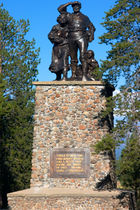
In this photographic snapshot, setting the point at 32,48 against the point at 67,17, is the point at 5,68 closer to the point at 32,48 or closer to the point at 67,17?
the point at 32,48

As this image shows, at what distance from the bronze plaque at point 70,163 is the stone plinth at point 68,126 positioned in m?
0.11

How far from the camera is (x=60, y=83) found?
14.0 meters

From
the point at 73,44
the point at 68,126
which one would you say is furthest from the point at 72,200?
the point at 73,44

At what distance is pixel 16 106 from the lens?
19.5 m

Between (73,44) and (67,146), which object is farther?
(73,44)

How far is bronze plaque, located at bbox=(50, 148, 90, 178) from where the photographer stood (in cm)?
1311

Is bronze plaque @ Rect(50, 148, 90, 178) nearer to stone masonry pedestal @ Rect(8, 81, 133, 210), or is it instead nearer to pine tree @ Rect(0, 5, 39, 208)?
stone masonry pedestal @ Rect(8, 81, 133, 210)

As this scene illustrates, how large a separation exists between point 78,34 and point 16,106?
22.2ft

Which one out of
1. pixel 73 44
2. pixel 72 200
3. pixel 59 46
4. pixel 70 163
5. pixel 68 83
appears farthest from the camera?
pixel 59 46

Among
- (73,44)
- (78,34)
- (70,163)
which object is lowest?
(70,163)

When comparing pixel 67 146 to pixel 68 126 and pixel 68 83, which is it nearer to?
pixel 68 126

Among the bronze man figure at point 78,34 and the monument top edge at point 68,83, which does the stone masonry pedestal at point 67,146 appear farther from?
the bronze man figure at point 78,34

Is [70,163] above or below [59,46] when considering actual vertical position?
below

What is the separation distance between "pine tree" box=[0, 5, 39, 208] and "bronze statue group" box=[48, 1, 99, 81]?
3.73m
